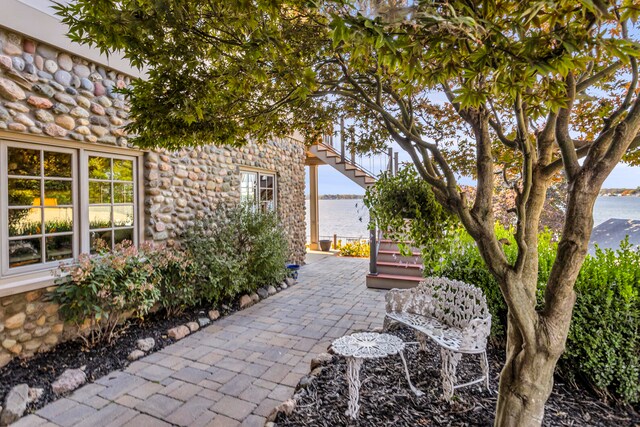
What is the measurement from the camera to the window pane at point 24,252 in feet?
10.7

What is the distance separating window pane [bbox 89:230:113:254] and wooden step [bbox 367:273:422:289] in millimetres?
4322

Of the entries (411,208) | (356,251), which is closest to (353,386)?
(411,208)

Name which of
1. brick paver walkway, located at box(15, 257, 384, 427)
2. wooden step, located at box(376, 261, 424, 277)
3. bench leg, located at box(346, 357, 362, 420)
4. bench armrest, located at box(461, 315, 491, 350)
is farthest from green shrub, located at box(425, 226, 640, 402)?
wooden step, located at box(376, 261, 424, 277)

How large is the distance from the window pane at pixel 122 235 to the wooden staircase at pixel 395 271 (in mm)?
4089

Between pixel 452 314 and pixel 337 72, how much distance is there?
2.48 m

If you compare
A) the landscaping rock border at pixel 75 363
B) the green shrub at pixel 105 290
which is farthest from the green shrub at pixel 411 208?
the landscaping rock border at pixel 75 363

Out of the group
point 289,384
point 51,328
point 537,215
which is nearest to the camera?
point 537,215

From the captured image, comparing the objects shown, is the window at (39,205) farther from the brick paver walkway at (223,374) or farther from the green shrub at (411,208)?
the green shrub at (411,208)

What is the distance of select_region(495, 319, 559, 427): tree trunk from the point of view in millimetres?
1732

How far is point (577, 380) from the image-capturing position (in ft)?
8.63

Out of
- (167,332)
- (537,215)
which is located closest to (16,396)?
(167,332)

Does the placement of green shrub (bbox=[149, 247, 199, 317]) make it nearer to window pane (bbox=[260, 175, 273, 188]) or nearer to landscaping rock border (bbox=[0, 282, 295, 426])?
landscaping rock border (bbox=[0, 282, 295, 426])

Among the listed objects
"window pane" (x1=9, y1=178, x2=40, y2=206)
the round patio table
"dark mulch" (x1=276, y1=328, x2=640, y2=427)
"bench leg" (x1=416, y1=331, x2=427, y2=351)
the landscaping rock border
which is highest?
"window pane" (x1=9, y1=178, x2=40, y2=206)

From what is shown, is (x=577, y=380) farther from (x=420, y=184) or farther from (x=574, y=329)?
(x=420, y=184)
